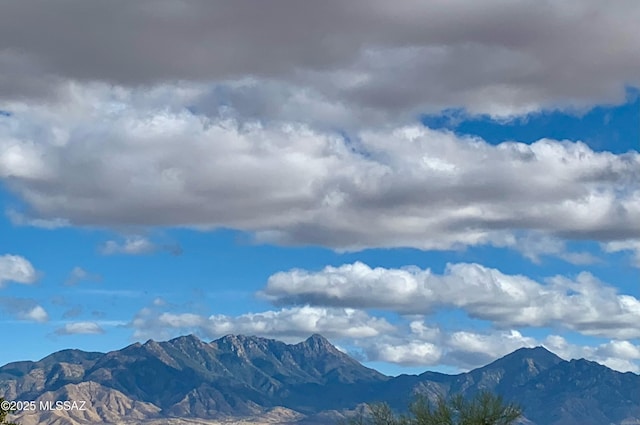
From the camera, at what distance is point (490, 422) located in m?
119

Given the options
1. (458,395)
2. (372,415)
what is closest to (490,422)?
(458,395)

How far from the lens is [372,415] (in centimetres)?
13325

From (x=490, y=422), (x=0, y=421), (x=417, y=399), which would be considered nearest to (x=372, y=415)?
(x=417, y=399)

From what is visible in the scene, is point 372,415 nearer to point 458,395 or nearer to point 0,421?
point 458,395

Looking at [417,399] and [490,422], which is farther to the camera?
[417,399]

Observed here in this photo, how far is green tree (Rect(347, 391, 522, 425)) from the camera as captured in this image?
11900 centimetres

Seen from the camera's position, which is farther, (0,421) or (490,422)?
(0,421)

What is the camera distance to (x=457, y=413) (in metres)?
126

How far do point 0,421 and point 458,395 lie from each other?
59522mm

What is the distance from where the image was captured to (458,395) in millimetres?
126000

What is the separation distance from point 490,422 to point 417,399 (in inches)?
587

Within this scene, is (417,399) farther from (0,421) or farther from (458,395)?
(0,421)

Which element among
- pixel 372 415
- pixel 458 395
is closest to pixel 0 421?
pixel 372 415

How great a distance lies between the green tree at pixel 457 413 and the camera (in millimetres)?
119000
